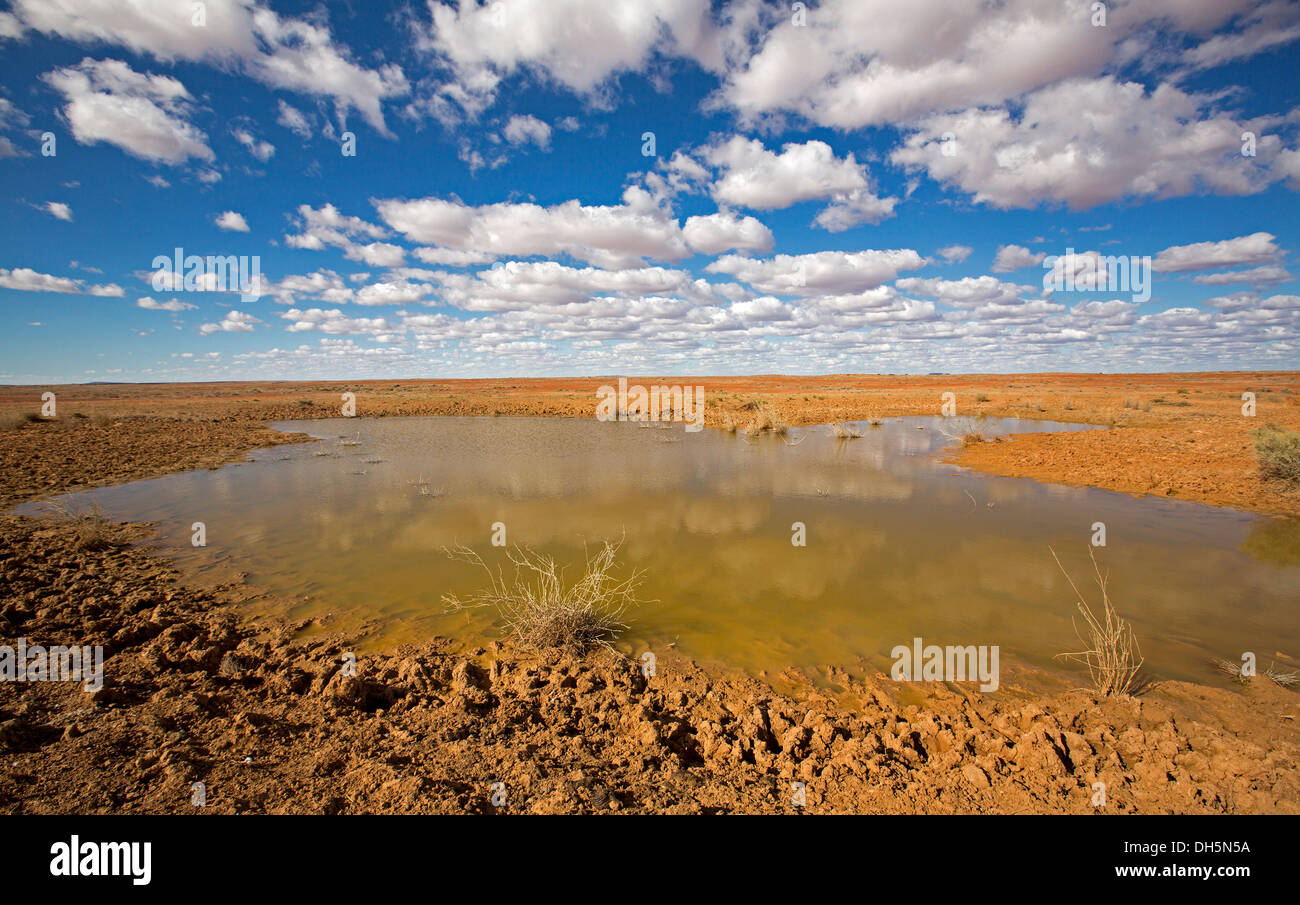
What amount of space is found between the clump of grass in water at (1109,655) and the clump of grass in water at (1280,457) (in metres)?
9.36

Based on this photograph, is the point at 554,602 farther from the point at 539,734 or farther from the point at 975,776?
the point at 975,776

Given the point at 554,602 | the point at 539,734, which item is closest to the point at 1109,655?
the point at 539,734

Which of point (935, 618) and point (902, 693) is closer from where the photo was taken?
point (902, 693)

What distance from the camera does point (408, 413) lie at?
32.7 meters

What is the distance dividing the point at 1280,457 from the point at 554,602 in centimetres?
1533

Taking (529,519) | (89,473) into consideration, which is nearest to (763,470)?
(529,519)

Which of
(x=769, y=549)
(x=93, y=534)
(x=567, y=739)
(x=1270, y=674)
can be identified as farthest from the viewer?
(x=769, y=549)

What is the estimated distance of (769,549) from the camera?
303 inches

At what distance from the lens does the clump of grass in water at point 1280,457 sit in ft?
34.8

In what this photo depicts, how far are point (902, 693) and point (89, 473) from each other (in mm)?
18129
